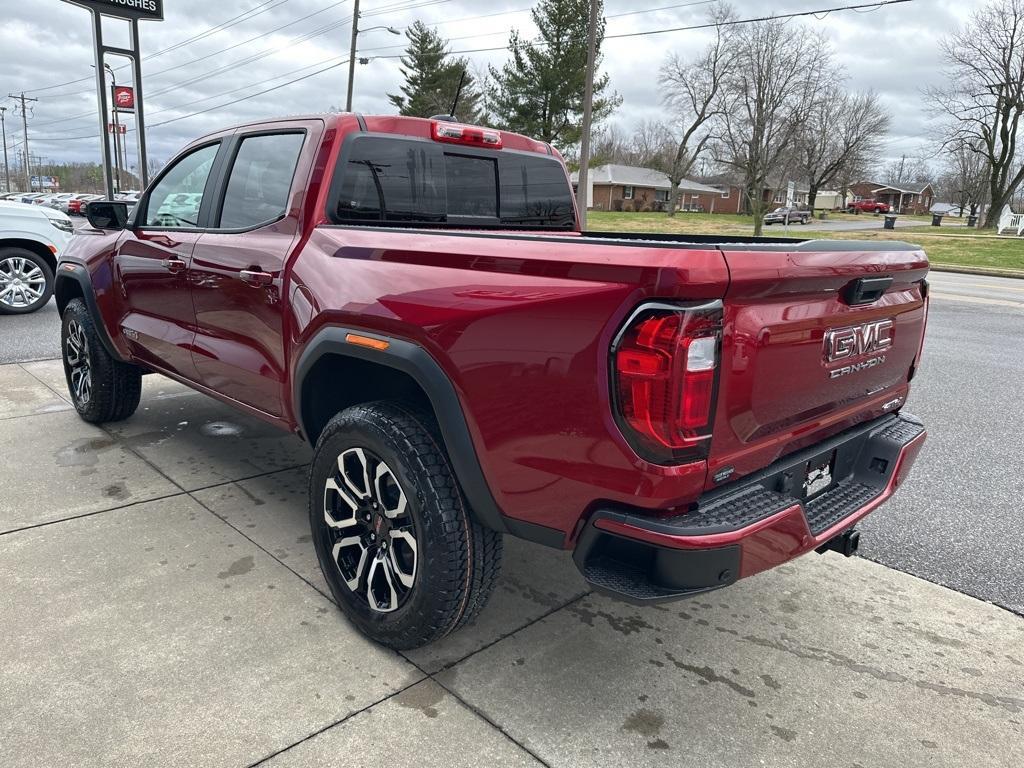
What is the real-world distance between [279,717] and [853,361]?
2.13 metres

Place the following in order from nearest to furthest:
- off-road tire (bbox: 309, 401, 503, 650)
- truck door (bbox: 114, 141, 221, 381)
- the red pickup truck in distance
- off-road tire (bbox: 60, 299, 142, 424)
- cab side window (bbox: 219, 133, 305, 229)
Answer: off-road tire (bbox: 309, 401, 503, 650) < cab side window (bbox: 219, 133, 305, 229) < truck door (bbox: 114, 141, 221, 381) < off-road tire (bbox: 60, 299, 142, 424) < the red pickup truck in distance

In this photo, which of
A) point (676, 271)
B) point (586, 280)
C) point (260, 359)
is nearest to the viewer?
point (676, 271)

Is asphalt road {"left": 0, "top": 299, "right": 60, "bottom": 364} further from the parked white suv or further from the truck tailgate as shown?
the truck tailgate

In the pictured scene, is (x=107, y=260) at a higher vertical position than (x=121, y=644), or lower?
higher

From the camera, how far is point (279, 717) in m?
2.26

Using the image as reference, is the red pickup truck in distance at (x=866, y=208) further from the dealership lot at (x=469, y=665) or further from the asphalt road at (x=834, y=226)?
the dealership lot at (x=469, y=665)

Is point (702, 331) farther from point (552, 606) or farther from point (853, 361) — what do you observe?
point (552, 606)

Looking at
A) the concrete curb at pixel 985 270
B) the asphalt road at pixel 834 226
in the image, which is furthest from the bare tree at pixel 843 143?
the concrete curb at pixel 985 270

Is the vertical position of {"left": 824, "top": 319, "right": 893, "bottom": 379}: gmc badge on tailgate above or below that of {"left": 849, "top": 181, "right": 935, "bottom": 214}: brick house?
below

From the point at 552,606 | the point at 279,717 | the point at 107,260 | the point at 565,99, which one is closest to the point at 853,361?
the point at 552,606

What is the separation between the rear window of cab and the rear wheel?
825cm

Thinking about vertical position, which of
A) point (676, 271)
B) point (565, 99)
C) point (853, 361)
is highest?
point (565, 99)

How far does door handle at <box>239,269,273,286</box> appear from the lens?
3.05 metres

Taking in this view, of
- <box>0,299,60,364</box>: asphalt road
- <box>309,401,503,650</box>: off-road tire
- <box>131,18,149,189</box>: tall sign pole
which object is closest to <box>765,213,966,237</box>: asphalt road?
<box>131,18,149,189</box>: tall sign pole
